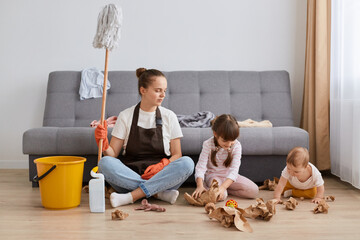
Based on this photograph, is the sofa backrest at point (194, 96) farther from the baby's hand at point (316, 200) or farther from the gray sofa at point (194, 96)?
the baby's hand at point (316, 200)

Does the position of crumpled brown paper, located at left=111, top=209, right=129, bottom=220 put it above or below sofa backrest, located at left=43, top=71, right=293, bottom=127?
below

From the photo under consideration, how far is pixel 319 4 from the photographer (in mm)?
3156

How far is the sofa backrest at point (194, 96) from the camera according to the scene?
10.6 feet

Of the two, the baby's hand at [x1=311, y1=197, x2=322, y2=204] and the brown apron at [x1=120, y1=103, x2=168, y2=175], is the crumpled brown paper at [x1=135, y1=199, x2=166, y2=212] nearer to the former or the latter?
the brown apron at [x1=120, y1=103, x2=168, y2=175]

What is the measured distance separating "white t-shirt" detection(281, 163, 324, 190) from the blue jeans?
585mm

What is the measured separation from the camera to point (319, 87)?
10.3 feet

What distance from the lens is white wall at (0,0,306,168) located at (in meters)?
3.51

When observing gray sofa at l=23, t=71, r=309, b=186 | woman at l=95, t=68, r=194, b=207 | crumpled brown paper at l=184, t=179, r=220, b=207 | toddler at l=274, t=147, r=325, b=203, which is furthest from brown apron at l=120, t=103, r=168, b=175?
gray sofa at l=23, t=71, r=309, b=186

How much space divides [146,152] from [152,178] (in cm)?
25

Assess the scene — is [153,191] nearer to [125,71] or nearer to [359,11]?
[125,71]

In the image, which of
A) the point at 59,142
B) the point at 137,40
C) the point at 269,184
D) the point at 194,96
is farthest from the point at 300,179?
the point at 137,40

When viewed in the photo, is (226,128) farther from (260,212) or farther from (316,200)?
(316,200)

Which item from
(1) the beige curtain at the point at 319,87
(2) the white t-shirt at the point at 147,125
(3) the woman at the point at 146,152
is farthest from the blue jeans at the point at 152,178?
(1) the beige curtain at the point at 319,87

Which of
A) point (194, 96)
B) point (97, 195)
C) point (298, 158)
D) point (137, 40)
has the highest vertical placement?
point (137, 40)
